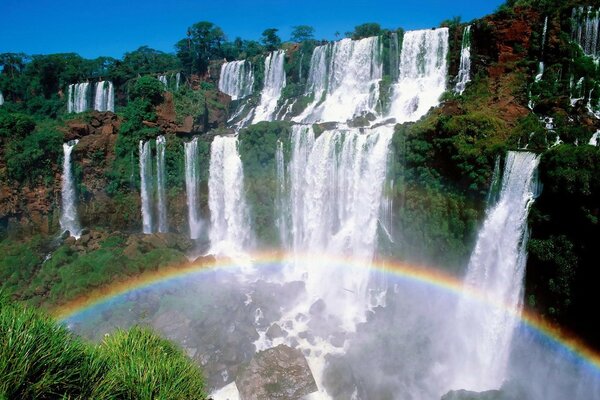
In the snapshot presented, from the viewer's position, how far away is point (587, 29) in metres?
21.5

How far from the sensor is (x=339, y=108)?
31.1m

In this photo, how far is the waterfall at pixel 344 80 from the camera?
29.9 meters

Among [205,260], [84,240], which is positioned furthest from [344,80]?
[84,240]

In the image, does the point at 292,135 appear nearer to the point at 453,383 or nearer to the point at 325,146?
the point at 325,146

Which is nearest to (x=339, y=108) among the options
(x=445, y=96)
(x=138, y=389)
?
(x=445, y=96)

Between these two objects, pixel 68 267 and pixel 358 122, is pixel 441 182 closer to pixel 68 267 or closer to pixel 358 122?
pixel 358 122

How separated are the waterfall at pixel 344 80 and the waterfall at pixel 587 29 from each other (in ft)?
39.0

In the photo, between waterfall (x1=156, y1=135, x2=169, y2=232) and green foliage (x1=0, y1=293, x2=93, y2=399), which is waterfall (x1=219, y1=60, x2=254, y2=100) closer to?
waterfall (x1=156, y1=135, x2=169, y2=232)

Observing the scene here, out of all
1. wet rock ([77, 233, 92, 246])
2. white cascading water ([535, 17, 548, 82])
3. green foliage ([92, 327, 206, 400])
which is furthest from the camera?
wet rock ([77, 233, 92, 246])

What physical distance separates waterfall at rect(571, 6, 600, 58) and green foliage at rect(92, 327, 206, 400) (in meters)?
24.5

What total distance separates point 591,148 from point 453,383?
9521 millimetres

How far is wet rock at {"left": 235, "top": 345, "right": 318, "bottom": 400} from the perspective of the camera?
14.5 metres

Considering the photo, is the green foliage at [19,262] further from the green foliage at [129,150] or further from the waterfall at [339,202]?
the waterfall at [339,202]

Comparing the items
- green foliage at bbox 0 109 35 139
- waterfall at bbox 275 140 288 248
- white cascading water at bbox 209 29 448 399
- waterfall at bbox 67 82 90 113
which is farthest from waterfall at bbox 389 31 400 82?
waterfall at bbox 67 82 90 113
